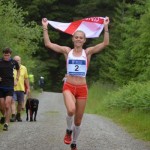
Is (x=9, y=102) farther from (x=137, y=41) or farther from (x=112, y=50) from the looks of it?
(x=112, y=50)

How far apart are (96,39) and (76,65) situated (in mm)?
59124

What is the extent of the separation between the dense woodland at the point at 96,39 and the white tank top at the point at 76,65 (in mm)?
20277

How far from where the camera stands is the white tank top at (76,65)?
1000 cm

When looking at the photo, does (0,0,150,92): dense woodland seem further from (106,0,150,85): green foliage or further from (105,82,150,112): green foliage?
(105,82,150,112): green foliage

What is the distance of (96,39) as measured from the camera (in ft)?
226

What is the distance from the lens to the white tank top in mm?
10000

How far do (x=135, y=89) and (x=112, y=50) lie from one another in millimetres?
40019

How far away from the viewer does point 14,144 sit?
1076 cm

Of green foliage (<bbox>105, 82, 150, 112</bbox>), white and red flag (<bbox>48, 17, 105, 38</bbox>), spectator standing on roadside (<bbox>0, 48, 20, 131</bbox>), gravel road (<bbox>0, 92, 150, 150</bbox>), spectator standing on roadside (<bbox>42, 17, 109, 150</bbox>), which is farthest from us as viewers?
green foliage (<bbox>105, 82, 150, 112</bbox>)

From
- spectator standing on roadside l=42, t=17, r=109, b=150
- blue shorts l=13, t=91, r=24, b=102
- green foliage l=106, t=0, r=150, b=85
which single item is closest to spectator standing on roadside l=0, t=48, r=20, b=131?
blue shorts l=13, t=91, r=24, b=102

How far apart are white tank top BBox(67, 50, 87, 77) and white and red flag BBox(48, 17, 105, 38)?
1076 millimetres

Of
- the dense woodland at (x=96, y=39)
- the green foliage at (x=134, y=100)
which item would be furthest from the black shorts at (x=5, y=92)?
the dense woodland at (x=96, y=39)

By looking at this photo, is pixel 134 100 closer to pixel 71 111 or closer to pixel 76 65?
pixel 76 65

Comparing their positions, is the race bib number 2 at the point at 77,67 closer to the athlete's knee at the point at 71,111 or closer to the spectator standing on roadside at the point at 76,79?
the spectator standing on roadside at the point at 76,79
